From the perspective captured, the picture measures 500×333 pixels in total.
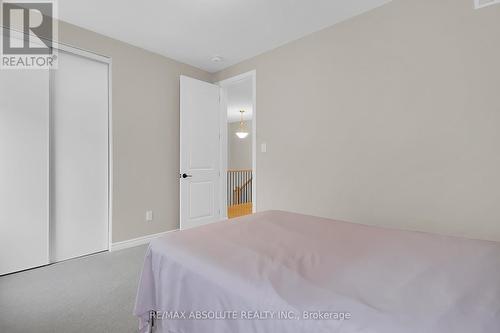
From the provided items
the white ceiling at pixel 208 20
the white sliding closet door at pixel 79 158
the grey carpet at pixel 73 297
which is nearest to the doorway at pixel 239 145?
the white ceiling at pixel 208 20

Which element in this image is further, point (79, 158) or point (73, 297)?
point (79, 158)

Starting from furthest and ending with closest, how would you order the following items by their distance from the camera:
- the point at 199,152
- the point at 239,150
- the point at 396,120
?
the point at 239,150
the point at 199,152
the point at 396,120

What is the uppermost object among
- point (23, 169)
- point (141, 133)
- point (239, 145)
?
point (239, 145)

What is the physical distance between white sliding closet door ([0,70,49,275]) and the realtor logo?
0.11 meters

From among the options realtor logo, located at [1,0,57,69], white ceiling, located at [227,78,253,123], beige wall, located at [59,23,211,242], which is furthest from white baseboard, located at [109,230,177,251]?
white ceiling, located at [227,78,253,123]

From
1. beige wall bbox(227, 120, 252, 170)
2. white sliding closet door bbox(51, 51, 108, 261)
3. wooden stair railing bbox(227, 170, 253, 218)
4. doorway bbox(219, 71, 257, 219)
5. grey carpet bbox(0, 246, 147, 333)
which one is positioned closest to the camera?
grey carpet bbox(0, 246, 147, 333)

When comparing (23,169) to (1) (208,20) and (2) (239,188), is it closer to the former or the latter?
(1) (208,20)

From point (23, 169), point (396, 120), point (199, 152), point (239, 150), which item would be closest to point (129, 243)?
point (23, 169)

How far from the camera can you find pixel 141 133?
3209mm

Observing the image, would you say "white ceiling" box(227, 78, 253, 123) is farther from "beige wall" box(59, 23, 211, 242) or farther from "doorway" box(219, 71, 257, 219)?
"beige wall" box(59, 23, 211, 242)

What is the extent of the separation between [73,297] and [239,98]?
4862mm

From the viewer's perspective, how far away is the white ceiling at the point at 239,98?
16.2ft

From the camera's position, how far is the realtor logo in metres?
2.33

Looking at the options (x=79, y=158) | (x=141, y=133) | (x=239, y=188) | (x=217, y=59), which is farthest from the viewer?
(x=239, y=188)
